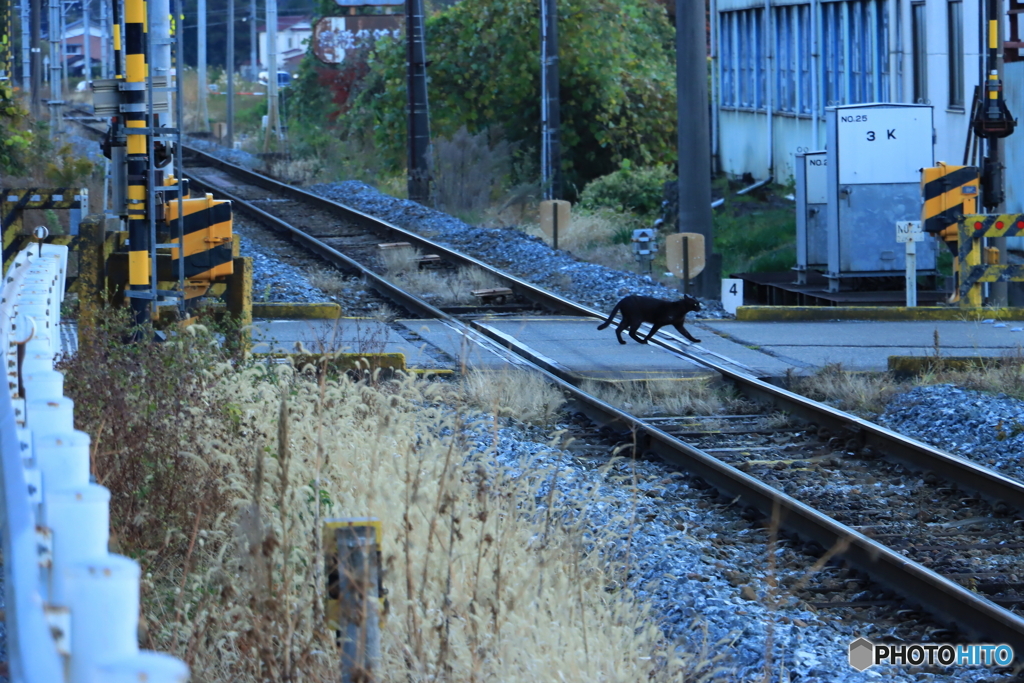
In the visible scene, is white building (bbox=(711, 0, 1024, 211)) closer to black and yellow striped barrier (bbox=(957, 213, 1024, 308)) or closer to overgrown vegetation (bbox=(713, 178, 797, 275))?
overgrown vegetation (bbox=(713, 178, 797, 275))

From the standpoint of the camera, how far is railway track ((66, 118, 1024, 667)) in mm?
5496

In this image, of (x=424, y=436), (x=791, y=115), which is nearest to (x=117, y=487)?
(x=424, y=436)

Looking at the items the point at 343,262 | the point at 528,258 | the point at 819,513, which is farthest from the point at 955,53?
the point at 819,513

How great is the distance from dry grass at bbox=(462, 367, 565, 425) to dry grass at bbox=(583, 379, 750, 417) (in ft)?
1.83

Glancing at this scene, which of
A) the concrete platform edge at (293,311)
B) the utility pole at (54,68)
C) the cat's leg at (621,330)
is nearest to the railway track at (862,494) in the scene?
the cat's leg at (621,330)

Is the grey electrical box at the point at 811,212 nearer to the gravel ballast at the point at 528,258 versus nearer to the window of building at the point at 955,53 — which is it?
the gravel ballast at the point at 528,258

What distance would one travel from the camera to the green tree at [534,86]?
88.9 feet

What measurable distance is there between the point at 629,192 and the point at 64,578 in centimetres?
2346

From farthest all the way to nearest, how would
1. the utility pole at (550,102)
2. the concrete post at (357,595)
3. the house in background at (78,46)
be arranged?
1. the house in background at (78,46)
2. the utility pole at (550,102)
3. the concrete post at (357,595)

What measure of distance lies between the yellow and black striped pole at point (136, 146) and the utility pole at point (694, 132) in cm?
831

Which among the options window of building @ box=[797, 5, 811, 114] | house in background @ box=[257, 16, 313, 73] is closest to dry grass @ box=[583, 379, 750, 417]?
window of building @ box=[797, 5, 811, 114]

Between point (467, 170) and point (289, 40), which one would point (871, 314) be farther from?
point (289, 40)

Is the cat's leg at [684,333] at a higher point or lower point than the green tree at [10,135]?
lower

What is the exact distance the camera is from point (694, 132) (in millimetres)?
15727
